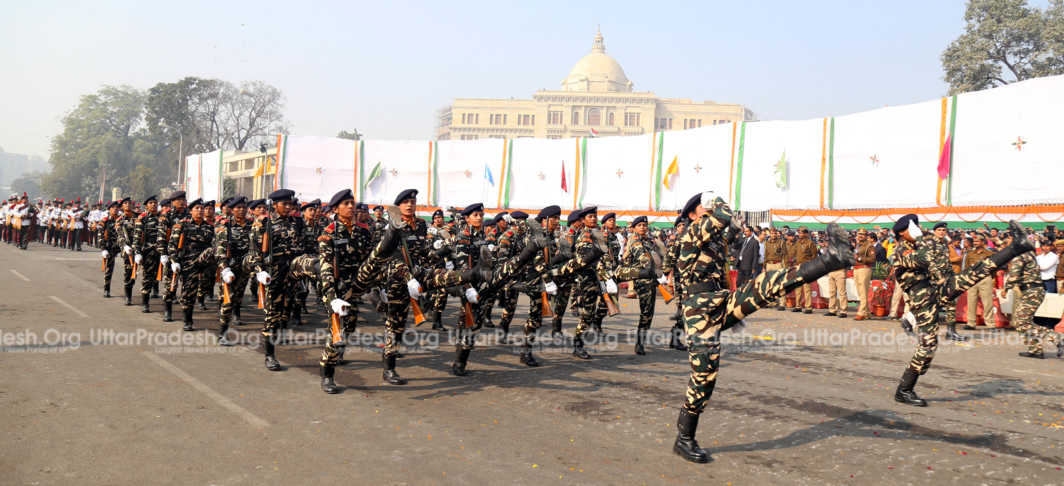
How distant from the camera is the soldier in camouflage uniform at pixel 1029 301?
1097 cm

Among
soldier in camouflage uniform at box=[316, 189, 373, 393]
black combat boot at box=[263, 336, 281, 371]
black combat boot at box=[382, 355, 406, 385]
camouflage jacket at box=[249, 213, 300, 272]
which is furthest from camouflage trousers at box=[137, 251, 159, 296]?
black combat boot at box=[382, 355, 406, 385]

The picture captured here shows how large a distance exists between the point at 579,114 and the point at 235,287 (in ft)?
435

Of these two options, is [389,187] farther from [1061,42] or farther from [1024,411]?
[1061,42]

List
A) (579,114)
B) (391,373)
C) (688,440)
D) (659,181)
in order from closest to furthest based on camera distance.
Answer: (688,440) → (391,373) → (659,181) → (579,114)

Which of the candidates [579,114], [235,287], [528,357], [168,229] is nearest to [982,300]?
[528,357]

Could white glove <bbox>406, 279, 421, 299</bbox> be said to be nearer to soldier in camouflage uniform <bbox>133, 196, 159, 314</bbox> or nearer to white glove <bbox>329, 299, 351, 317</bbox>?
white glove <bbox>329, 299, 351, 317</bbox>

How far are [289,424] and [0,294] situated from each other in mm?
12191

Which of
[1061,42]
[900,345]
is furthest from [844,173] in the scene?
[1061,42]

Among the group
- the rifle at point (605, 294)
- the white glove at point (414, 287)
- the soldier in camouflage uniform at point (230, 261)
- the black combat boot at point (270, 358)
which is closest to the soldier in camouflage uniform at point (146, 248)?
the soldier in camouflage uniform at point (230, 261)

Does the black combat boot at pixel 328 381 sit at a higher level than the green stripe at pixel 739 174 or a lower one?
lower

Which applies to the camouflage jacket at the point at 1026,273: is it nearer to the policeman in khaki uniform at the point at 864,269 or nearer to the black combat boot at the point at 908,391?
the policeman in khaki uniform at the point at 864,269

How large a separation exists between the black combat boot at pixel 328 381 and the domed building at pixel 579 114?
130123 mm

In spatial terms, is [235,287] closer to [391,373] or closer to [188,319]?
[188,319]

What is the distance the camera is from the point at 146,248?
1288 centimetres
